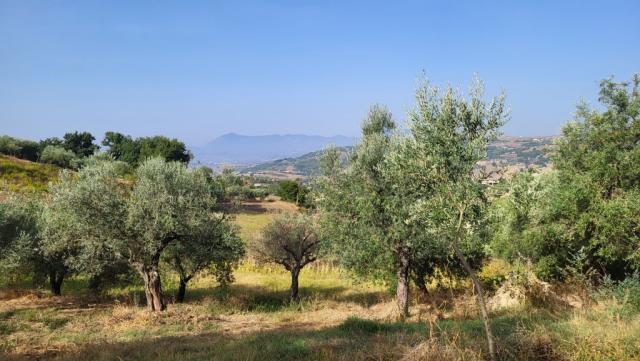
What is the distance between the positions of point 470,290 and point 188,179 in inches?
845

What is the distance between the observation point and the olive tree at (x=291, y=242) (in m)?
33.9

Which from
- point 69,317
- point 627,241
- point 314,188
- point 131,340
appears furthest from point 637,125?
point 69,317

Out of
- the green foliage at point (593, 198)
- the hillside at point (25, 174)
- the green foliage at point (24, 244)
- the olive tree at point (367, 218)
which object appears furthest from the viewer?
the hillside at point (25, 174)

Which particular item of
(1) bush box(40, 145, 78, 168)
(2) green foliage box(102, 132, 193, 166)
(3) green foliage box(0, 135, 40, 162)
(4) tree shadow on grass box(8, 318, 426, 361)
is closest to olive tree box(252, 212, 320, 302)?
(4) tree shadow on grass box(8, 318, 426, 361)

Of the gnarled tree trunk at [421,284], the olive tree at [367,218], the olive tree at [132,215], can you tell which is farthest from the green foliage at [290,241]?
the gnarled tree trunk at [421,284]

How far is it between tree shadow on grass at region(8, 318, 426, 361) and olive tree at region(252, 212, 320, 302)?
512 inches

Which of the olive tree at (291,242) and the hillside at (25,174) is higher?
the hillside at (25,174)

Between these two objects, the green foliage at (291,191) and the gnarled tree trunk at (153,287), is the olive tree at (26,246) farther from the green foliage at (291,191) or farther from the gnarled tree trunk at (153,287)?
the green foliage at (291,191)

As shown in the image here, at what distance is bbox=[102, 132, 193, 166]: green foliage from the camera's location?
132 metres

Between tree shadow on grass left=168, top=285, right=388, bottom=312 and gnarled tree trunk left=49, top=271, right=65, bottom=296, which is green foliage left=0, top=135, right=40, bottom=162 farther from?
tree shadow on grass left=168, top=285, right=388, bottom=312

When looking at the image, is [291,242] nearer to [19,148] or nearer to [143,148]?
[19,148]

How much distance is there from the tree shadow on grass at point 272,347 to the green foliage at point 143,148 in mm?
115309

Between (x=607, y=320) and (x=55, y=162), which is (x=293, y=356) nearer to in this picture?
(x=607, y=320)

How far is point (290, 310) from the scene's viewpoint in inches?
1179
